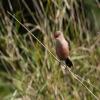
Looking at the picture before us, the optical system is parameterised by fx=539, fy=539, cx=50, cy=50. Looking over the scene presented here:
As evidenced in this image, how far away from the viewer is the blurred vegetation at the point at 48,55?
3270 mm

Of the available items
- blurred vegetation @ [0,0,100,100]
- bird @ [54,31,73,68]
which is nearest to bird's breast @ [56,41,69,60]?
bird @ [54,31,73,68]

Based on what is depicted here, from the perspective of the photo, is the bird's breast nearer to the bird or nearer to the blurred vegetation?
the bird

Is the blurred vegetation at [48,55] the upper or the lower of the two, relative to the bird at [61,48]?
lower

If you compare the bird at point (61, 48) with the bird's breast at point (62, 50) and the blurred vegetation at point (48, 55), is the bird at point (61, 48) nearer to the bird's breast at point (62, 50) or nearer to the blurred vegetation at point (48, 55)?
the bird's breast at point (62, 50)

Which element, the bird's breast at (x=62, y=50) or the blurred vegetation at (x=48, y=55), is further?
the blurred vegetation at (x=48, y=55)

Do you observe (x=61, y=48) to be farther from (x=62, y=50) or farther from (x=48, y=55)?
(x=48, y=55)

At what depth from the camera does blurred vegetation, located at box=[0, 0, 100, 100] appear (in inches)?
129

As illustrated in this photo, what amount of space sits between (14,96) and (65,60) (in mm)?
519

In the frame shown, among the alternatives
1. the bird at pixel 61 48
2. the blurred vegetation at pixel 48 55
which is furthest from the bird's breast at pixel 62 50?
the blurred vegetation at pixel 48 55

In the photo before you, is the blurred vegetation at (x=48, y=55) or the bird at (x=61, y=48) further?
the blurred vegetation at (x=48, y=55)

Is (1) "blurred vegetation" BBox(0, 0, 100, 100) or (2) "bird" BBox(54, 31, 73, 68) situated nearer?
(2) "bird" BBox(54, 31, 73, 68)

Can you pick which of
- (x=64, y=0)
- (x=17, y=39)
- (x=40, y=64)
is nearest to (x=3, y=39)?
(x=17, y=39)

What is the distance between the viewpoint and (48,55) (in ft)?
10.9

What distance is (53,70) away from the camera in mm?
3273
